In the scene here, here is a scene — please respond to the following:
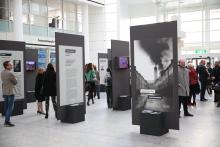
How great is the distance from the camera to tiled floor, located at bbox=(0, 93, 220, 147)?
5.75 m

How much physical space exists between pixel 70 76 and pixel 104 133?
213 cm

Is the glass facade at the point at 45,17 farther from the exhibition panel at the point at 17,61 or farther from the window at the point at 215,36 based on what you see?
the window at the point at 215,36

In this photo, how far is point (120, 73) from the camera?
10188mm

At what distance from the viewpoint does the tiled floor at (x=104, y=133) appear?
5.75 metres

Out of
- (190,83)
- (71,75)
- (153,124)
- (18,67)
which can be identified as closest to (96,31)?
(18,67)

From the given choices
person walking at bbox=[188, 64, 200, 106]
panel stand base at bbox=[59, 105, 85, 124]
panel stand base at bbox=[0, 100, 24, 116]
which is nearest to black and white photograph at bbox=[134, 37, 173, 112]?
panel stand base at bbox=[59, 105, 85, 124]

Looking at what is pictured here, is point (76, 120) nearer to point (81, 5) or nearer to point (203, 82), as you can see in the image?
point (203, 82)

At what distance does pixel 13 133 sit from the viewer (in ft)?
22.5

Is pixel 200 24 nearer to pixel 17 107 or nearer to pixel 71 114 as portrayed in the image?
pixel 17 107

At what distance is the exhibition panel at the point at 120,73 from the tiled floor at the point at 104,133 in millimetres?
1051

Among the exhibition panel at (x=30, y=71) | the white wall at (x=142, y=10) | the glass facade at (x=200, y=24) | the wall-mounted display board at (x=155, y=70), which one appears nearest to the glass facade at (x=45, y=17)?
the white wall at (x=142, y=10)

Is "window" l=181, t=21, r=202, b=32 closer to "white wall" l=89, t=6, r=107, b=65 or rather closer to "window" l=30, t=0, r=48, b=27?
"white wall" l=89, t=6, r=107, b=65

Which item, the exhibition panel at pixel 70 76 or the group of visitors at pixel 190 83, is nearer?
the exhibition panel at pixel 70 76

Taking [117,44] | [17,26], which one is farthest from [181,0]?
[117,44]
